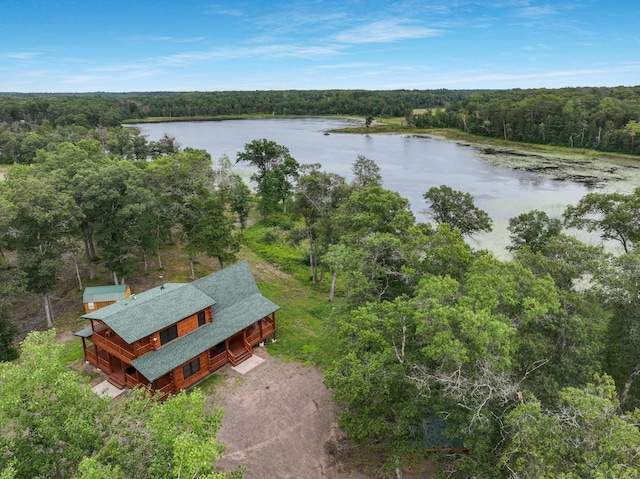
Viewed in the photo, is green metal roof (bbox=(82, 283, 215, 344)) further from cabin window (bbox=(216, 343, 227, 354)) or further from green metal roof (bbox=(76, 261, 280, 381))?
cabin window (bbox=(216, 343, 227, 354))

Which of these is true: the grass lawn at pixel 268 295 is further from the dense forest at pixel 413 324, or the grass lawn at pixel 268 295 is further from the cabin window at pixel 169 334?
the cabin window at pixel 169 334

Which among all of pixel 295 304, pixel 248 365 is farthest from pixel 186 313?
pixel 295 304

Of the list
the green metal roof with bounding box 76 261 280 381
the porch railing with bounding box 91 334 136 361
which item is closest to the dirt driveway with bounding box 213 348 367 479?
the green metal roof with bounding box 76 261 280 381

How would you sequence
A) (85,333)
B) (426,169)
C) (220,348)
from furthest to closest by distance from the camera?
(426,169) → (220,348) → (85,333)

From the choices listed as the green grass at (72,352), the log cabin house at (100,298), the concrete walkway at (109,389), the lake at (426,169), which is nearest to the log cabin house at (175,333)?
the concrete walkway at (109,389)

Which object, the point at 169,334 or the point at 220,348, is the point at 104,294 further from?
the point at 220,348

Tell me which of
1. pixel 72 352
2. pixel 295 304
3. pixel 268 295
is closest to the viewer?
pixel 72 352

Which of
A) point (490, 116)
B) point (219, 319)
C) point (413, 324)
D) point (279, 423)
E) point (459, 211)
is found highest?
point (490, 116)

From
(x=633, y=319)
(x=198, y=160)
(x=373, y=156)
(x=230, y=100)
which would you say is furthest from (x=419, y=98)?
(x=633, y=319)
